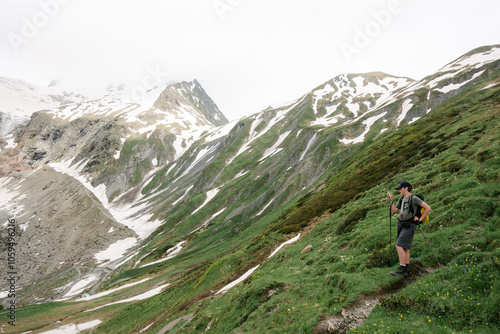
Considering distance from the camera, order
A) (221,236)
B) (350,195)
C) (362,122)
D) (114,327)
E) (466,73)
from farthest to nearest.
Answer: (362,122) → (466,73) → (221,236) → (114,327) → (350,195)

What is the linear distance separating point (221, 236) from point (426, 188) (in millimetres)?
85127

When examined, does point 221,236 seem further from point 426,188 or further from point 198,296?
point 426,188

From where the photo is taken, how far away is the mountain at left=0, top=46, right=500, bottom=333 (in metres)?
14.3

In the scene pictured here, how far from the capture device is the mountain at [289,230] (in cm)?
1428

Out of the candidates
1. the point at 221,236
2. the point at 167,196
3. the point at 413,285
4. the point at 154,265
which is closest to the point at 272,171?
the point at 221,236

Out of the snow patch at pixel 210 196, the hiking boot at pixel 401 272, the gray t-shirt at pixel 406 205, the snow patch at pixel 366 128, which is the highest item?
the gray t-shirt at pixel 406 205

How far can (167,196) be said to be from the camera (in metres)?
179

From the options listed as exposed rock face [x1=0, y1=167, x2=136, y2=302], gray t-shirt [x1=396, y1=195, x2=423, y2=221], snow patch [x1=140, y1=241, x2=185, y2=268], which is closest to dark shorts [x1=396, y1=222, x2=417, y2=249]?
gray t-shirt [x1=396, y1=195, x2=423, y2=221]

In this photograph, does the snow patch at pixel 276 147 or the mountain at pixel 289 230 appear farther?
the snow patch at pixel 276 147

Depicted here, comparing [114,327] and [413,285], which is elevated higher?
[413,285]

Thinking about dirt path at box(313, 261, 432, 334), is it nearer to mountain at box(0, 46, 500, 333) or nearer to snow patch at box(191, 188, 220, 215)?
mountain at box(0, 46, 500, 333)

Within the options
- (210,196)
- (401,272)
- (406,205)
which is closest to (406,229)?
(406,205)

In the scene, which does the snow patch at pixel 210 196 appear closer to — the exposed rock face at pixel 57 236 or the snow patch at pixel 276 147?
the snow patch at pixel 276 147

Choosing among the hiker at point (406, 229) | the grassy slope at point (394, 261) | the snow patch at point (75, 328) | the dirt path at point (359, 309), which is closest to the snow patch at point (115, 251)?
the snow patch at point (75, 328)
